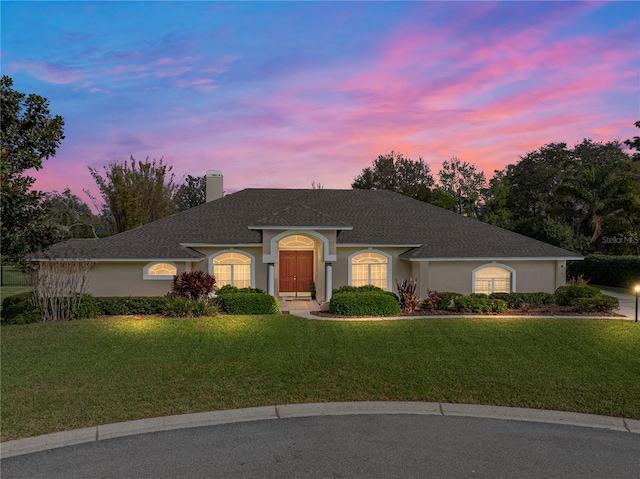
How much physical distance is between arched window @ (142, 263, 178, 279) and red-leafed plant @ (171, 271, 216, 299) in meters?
2.45

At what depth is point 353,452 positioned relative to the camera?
6.07 m

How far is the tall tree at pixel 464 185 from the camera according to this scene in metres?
53.6

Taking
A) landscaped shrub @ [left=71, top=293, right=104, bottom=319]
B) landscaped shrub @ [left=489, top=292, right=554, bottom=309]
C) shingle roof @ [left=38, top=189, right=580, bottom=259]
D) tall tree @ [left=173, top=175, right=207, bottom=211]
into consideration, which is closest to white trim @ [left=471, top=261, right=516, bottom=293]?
shingle roof @ [left=38, top=189, right=580, bottom=259]

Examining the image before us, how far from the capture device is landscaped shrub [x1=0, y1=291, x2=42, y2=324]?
1527cm

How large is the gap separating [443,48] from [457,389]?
12181 mm

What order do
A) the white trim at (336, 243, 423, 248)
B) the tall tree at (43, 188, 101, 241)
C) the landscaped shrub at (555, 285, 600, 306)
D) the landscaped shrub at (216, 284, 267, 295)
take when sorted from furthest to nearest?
the white trim at (336, 243, 423, 248)
the landscaped shrub at (216, 284, 267, 295)
the landscaped shrub at (555, 285, 600, 306)
the tall tree at (43, 188, 101, 241)

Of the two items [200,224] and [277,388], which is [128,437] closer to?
[277,388]

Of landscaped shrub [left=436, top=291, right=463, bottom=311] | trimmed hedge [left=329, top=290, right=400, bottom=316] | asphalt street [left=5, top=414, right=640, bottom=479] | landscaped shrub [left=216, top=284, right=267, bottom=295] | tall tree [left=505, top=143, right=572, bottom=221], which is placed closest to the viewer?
asphalt street [left=5, top=414, right=640, bottom=479]

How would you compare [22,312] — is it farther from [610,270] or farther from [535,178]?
[535,178]

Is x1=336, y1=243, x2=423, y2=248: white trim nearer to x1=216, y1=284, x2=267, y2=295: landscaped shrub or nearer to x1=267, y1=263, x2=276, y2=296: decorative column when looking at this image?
x1=267, y1=263, x2=276, y2=296: decorative column

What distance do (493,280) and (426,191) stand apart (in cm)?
3354

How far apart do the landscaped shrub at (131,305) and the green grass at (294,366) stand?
6.82 ft

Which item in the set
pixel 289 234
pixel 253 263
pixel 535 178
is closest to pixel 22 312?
pixel 253 263

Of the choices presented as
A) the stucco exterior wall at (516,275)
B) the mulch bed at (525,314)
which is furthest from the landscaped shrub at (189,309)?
the stucco exterior wall at (516,275)
